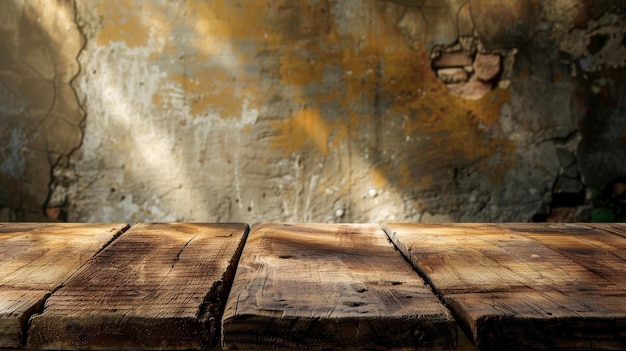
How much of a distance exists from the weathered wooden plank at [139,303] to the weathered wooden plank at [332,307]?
38 millimetres

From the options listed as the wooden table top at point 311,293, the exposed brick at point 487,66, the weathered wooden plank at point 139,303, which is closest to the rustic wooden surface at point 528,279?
the wooden table top at point 311,293

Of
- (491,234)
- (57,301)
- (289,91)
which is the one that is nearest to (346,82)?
(289,91)

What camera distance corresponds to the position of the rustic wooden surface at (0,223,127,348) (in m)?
0.73

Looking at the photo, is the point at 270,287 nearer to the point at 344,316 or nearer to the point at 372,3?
the point at 344,316

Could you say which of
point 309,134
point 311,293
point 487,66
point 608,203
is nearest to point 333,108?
point 309,134

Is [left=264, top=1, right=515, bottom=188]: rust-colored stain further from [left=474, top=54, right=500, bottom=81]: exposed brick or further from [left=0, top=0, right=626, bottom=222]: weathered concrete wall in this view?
[left=474, top=54, right=500, bottom=81]: exposed brick

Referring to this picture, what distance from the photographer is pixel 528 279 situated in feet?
2.90

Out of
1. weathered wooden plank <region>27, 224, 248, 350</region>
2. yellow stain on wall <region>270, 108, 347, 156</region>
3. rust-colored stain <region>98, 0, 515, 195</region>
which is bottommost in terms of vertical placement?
weathered wooden plank <region>27, 224, 248, 350</region>

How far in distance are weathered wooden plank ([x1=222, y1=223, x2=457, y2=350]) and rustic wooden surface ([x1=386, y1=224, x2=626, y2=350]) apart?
0.16 feet

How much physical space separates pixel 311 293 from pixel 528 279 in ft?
1.13

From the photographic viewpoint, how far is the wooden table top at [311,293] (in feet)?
2.35

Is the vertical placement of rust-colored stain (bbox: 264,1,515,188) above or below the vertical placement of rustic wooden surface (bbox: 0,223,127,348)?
above

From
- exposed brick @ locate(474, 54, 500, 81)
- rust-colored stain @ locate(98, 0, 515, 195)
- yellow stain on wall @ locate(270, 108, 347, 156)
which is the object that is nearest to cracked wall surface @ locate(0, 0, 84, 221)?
rust-colored stain @ locate(98, 0, 515, 195)

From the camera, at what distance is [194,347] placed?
2.40 feet
